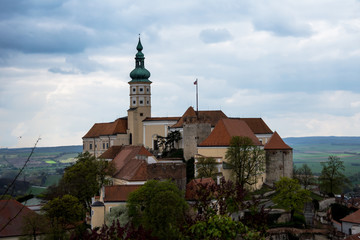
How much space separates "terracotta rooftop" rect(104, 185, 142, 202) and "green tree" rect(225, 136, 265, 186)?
52.7 ft

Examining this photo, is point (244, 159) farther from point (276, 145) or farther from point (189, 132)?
point (189, 132)

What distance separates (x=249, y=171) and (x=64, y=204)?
22962mm

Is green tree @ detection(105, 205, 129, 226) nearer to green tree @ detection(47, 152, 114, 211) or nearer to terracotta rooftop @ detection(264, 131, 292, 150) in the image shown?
green tree @ detection(47, 152, 114, 211)

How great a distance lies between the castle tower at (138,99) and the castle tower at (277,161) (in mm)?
26640

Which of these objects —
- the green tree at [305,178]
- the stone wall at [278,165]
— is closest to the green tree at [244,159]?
the stone wall at [278,165]

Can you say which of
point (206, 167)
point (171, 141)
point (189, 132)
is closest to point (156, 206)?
point (206, 167)

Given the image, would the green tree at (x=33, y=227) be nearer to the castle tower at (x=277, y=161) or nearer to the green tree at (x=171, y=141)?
the castle tower at (x=277, y=161)

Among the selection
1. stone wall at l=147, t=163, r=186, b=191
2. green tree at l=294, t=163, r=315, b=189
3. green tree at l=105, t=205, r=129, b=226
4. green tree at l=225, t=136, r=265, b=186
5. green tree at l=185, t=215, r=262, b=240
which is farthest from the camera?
green tree at l=294, t=163, r=315, b=189

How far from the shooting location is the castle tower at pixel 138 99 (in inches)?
3511

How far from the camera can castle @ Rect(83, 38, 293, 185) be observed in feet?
214

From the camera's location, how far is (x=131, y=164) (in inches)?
2349

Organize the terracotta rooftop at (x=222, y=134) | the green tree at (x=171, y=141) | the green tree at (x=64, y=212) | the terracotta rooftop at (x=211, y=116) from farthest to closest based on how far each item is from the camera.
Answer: the green tree at (x=171, y=141) → the terracotta rooftop at (x=211, y=116) → the terracotta rooftop at (x=222, y=134) → the green tree at (x=64, y=212)

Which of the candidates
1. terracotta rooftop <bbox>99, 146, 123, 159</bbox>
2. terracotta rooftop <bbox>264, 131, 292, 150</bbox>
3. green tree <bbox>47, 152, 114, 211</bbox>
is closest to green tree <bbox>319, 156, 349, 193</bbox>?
terracotta rooftop <bbox>264, 131, 292, 150</bbox>

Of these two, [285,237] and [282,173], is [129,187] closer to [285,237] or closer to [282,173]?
[285,237]
